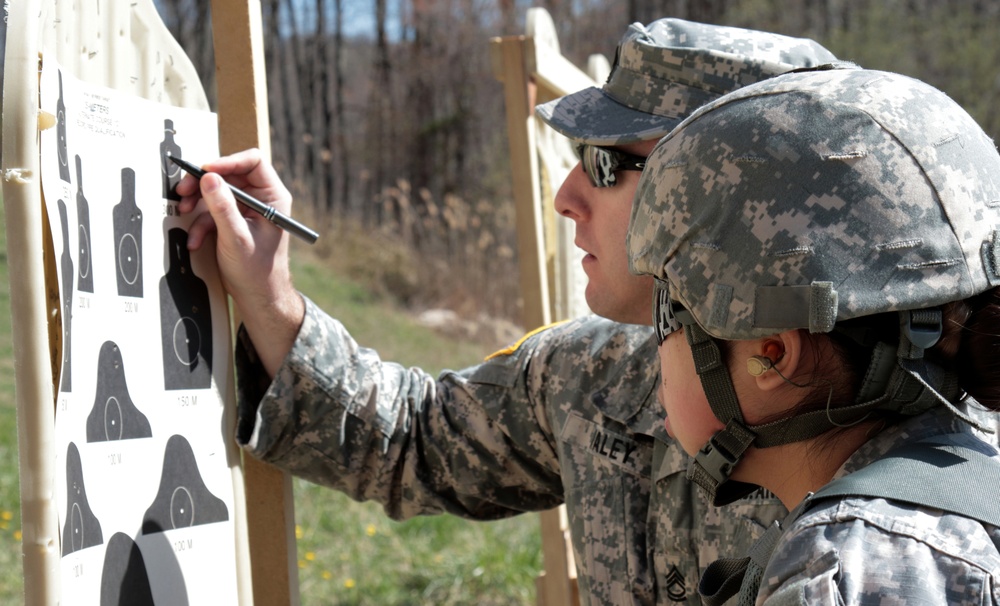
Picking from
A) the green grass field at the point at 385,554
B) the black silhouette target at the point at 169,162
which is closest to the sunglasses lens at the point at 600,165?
the black silhouette target at the point at 169,162

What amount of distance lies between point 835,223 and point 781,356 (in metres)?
0.19

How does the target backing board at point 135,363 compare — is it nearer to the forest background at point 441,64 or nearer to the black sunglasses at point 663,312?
the black sunglasses at point 663,312

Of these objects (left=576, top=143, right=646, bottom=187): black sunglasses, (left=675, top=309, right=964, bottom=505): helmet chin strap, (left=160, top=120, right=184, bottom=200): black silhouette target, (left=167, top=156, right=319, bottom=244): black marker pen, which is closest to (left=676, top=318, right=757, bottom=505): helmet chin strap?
(left=675, top=309, right=964, bottom=505): helmet chin strap

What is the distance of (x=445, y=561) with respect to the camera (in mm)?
4445

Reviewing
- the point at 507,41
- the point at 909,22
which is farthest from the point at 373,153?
the point at 507,41

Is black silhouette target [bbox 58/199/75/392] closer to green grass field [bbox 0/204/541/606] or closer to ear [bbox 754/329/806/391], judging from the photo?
ear [bbox 754/329/806/391]

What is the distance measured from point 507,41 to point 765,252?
5.36 ft

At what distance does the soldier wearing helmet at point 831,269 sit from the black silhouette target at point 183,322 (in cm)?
87

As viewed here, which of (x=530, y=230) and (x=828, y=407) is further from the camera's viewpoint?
(x=530, y=230)

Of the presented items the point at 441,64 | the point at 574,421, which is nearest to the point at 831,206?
the point at 574,421

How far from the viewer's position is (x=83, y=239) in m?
1.49

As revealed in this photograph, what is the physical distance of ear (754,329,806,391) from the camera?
130 cm

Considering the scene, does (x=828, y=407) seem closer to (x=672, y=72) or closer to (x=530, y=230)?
(x=672, y=72)

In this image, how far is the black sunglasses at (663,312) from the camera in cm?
143
